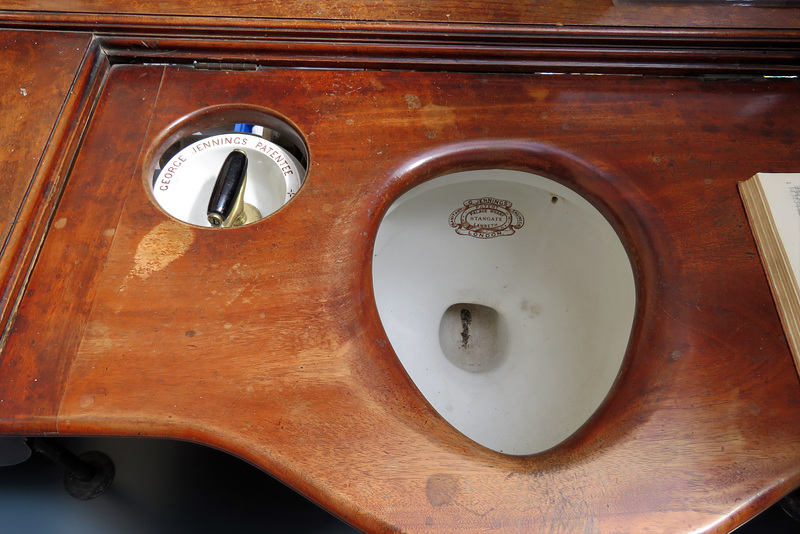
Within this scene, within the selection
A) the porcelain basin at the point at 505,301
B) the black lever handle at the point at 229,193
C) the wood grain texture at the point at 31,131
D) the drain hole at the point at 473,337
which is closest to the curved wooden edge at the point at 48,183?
the wood grain texture at the point at 31,131

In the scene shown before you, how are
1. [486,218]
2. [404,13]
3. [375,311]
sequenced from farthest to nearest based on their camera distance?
[486,218]
[404,13]
[375,311]

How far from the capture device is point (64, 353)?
54 centimetres

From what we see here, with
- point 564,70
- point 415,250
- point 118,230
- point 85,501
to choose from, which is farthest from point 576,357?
point 85,501

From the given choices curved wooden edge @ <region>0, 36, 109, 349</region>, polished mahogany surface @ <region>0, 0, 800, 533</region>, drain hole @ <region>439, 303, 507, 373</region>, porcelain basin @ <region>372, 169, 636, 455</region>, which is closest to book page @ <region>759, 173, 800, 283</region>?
polished mahogany surface @ <region>0, 0, 800, 533</region>

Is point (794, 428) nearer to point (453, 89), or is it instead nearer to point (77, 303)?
point (453, 89)

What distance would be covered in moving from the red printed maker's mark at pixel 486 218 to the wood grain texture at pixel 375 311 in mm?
163

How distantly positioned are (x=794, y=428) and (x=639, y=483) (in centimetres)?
17

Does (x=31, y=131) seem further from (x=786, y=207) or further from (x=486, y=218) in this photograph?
(x=786, y=207)

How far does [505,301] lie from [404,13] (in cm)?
53

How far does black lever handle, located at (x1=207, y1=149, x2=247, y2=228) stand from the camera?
0.64 m

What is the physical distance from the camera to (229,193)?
0.65m

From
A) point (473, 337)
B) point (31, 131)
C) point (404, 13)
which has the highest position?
point (404, 13)

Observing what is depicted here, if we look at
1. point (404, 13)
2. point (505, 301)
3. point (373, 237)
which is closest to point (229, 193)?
point (373, 237)

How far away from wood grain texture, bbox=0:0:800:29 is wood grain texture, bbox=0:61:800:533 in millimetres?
76
